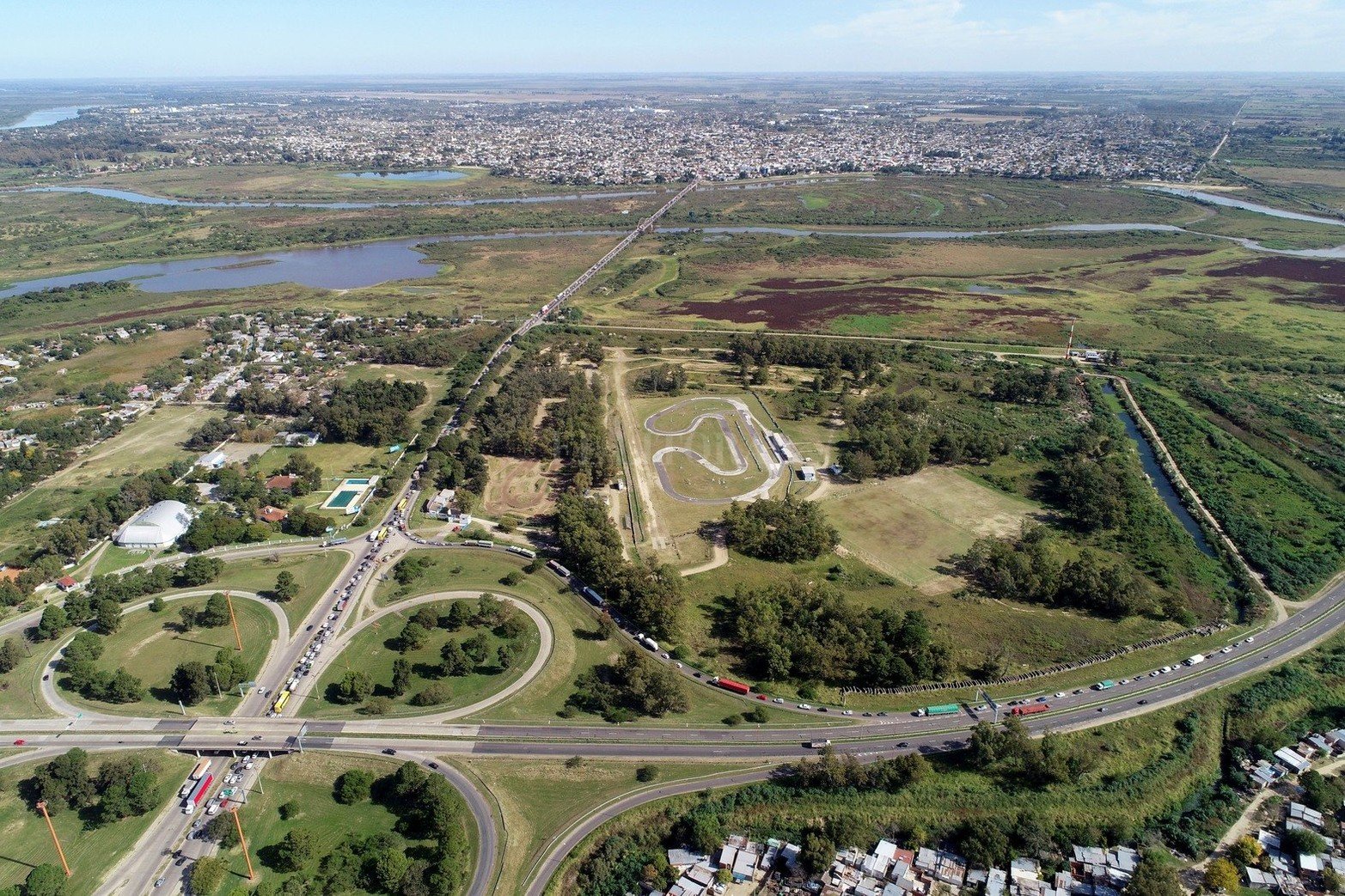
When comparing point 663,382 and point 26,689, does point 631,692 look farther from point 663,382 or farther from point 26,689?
point 663,382

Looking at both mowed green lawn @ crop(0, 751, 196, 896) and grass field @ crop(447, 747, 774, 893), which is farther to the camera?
grass field @ crop(447, 747, 774, 893)

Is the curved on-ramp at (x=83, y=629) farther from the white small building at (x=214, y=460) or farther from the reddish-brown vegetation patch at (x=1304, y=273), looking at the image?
the reddish-brown vegetation patch at (x=1304, y=273)

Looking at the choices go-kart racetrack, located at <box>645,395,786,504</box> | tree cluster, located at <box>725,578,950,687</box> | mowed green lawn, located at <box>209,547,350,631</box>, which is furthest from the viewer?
go-kart racetrack, located at <box>645,395,786,504</box>

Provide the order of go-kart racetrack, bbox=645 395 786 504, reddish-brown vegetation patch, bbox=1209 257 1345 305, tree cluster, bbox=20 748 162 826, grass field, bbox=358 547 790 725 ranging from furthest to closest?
1. reddish-brown vegetation patch, bbox=1209 257 1345 305
2. go-kart racetrack, bbox=645 395 786 504
3. grass field, bbox=358 547 790 725
4. tree cluster, bbox=20 748 162 826

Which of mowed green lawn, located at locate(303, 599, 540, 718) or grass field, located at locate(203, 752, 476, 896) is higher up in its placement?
mowed green lawn, located at locate(303, 599, 540, 718)

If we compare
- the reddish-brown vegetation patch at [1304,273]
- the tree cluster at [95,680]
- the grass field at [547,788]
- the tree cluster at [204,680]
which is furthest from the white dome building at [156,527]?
the reddish-brown vegetation patch at [1304,273]

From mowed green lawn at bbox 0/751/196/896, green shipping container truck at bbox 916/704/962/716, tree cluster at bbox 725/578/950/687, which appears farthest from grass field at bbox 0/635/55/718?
green shipping container truck at bbox 916/704/962/716

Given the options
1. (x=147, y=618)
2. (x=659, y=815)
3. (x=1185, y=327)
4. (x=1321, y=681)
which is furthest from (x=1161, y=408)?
(x=147, y=618)

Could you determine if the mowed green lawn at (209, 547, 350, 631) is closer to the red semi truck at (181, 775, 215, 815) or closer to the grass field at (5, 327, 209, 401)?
the red semi truck at (181, 775, 215, 815)

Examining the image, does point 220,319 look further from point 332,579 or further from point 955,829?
point 955,829
